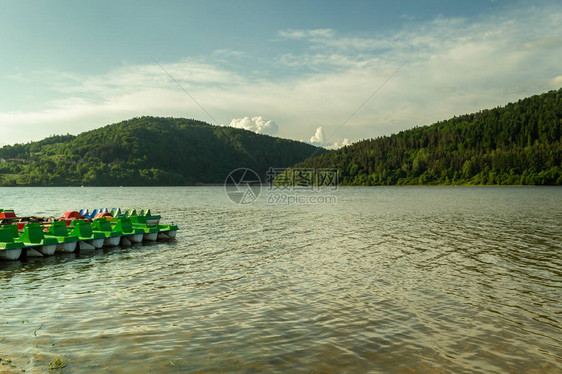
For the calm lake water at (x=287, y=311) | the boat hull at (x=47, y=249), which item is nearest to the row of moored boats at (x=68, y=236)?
the boat hull at (x=47, y=249)

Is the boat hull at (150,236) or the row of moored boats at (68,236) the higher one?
the row of moored boats at (68,236)

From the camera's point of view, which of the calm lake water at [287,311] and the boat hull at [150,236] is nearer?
the calm lake water at [287,311]

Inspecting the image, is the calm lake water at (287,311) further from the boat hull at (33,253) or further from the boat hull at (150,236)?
the boat hull at (150,236)

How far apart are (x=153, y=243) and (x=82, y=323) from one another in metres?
20.1

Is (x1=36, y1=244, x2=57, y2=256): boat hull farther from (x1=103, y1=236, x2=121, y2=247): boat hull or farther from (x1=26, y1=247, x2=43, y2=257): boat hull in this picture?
(x1=103, y1=236, x2=121, y2=247): boat hull

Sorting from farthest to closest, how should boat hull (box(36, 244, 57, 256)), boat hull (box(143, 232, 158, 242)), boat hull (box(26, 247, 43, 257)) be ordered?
boat hull (box(143, 232, 158, 242))
boat hull (box(36, 244, 57, 256))
boat hull (box(26, 247, 43, 257))

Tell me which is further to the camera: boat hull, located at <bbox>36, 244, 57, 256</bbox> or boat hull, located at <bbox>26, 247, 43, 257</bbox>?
boat hull, located at <bbox>36, 244, 57, 256</bbox>

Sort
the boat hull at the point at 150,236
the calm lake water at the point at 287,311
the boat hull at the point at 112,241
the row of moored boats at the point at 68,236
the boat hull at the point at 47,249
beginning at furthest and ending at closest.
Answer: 1. the boat hull at the point at 150,236
2. the boat hull at the point at 112,241
3. the boat hull at the point at 47,249
4. the row of moored boats at the point at 68,236
5. the calm lake water at the point at 287,311

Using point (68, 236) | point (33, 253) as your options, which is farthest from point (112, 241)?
point (33, 253)

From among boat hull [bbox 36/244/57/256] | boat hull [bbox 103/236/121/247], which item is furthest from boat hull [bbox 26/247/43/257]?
boat hull [bbox 103/236/121/247]

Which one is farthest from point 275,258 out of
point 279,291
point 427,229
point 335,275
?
point 427,229

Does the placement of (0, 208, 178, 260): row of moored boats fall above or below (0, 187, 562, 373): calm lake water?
above

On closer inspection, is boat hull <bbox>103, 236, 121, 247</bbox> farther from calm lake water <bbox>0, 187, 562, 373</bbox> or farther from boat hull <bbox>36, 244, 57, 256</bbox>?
boat hull <bbox>36, 244, 57, 256</bbox>

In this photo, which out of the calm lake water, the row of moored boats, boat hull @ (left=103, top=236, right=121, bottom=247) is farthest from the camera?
boat hull @ (left=103, top=236, right=121, bottom=247)
